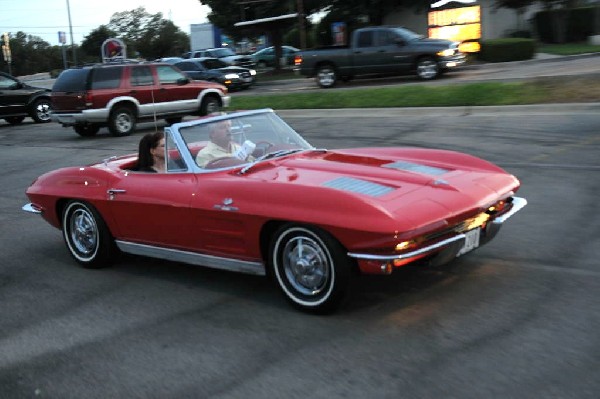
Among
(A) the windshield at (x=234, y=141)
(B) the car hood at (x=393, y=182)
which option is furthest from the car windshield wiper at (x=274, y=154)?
(B) the car hood at (x=393, y=182)

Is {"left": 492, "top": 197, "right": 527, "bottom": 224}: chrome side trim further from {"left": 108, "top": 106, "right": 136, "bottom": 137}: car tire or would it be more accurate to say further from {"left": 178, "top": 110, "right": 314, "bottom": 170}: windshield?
{"left": 108, "top": 106, "right": 136, "bottom": 137}: car tire

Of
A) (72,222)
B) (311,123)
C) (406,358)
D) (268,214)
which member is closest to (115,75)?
(311,123)

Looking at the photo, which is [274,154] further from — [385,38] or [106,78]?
[385,38]

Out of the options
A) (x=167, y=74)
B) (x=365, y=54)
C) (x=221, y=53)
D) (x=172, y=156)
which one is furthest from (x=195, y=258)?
(x=221, y=53)

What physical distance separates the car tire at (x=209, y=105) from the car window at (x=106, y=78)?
2.40 metres

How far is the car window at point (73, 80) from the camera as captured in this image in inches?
670

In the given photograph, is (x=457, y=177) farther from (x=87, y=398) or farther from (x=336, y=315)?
(x=87, y=398)

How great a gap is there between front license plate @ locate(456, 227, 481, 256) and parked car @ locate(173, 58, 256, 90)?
24.2 metres

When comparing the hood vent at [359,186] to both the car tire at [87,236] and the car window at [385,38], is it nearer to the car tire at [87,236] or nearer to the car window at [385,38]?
the car tire at [87,236]

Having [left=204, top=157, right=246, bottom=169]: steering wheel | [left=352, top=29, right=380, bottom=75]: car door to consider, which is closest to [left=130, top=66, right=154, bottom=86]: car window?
[left=352, top=29, right=380, bottom=75]: car door

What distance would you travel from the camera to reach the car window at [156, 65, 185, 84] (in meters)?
17.8

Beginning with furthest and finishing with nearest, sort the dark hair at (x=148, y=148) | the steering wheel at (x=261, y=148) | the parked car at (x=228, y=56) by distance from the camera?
the parked car at (x=228, y=56) < the dark hair at (x=148, y=148) < the steering wheel at (x=261, y=148)

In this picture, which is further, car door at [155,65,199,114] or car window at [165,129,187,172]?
car door at [155,65,199,114]

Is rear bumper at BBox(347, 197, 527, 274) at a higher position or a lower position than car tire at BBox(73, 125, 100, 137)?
higher
